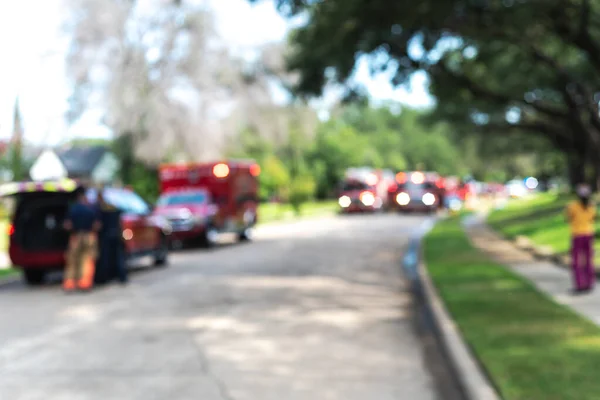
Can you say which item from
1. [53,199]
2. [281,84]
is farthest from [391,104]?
[53,199]

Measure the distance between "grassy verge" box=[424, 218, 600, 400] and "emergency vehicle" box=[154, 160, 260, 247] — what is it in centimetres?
944

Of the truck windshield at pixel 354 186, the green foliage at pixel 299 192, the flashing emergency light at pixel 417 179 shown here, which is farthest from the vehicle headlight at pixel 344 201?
the flashing emergency light at pixel 417 179

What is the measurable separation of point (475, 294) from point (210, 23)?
90.8 feet

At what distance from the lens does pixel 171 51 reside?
35.5 m

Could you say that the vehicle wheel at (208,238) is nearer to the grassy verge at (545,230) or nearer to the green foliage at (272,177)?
the grassy verge at (545,230)

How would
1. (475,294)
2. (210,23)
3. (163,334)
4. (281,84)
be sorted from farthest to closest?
(281,84) → (210,23) → (475,294) → (163,334)

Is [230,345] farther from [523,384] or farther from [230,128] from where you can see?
[230,128]

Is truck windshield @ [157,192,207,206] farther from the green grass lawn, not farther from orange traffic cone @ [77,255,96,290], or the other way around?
orange traffic cone @ [77,255,96,290]

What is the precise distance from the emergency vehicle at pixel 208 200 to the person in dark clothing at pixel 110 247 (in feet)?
25.1

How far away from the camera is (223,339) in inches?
331

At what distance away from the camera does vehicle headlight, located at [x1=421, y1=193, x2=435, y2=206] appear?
45.4 m

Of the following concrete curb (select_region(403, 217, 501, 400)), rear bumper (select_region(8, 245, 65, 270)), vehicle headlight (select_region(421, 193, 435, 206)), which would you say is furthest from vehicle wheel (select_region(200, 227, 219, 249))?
vehicle headlight (select_region(421, 193, 435, 206))

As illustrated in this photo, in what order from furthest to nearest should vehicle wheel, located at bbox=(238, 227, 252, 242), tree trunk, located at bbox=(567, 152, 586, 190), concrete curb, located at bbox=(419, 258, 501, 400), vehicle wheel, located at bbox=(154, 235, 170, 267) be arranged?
tree trunk, located at bbox=(567, 152, 586, 190)
vehicle wheel, located at bbox=(238, 227, 252, 242)
vehicle wheel, located at bbox=(154, 235, 170, 267)
concrete curb, located at bbox=(419, 258, 501, 400)

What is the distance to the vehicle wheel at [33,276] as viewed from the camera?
1382cm
